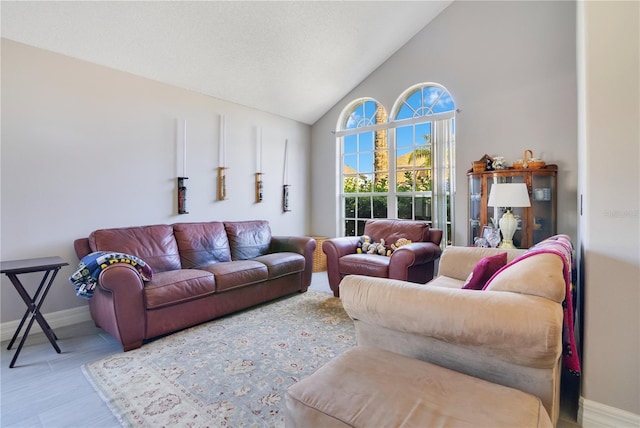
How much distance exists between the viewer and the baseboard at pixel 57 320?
8.77ft

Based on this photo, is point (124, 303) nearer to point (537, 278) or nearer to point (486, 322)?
point (486, 322)

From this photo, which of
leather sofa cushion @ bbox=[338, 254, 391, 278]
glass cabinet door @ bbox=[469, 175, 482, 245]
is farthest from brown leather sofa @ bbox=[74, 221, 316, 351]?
glass cabinet door @ bbox=[469, 175, 482, 245]

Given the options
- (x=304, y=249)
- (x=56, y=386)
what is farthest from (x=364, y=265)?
(x=56, y=386)

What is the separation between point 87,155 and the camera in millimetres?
3133

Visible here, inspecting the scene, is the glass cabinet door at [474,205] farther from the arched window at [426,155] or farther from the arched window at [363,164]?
the arched window at [363,164]

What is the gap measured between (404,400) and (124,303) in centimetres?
222

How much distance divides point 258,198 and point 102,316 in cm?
259

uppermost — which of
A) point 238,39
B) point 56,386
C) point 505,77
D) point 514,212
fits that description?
point 238,39

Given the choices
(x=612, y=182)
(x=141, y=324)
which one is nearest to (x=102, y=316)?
(x=141, y=324)

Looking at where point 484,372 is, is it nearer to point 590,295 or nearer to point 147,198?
point 590,295

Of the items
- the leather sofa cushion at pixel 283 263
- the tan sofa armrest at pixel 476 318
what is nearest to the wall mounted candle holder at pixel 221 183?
the leather sofa cushion at pixel 283 263

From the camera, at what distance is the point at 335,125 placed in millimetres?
5430

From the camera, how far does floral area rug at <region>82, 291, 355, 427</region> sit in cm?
169

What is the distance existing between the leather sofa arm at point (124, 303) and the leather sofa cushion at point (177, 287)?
0.08m
